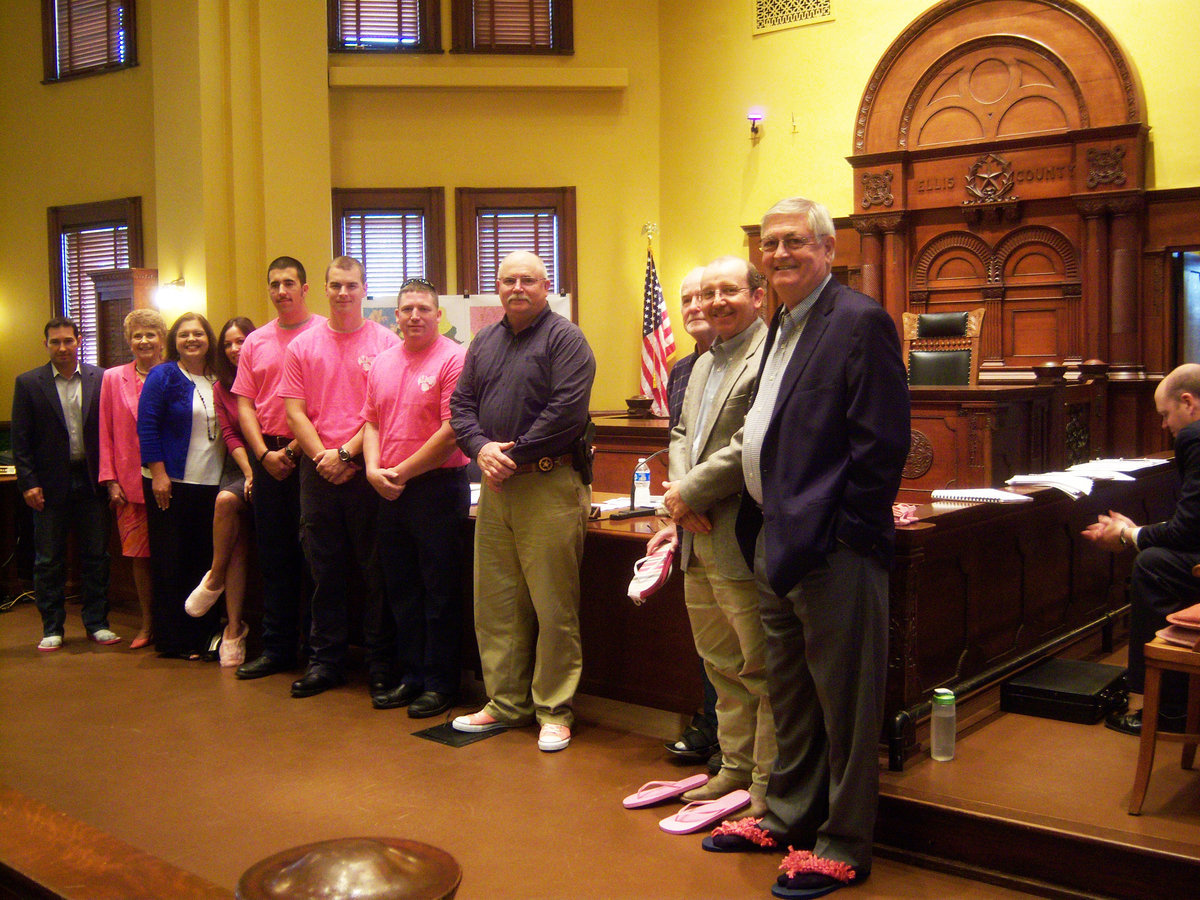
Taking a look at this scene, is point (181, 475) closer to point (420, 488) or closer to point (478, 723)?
point (420, 488)

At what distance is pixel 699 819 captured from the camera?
9.78 feet

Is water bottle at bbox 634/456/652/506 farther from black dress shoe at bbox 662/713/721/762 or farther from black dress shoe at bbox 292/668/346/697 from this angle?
black dress shoe at bbox 292/668/346/697

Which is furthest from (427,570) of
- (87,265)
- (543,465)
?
(87,265)

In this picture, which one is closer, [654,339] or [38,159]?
[654,339]

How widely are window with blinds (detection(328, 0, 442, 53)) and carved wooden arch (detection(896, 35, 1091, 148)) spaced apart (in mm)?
4097

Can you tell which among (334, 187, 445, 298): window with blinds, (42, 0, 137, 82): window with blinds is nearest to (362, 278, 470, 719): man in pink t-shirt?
(334, 187, 445, 298): window with blinds

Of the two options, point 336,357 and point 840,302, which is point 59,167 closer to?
point 336,357

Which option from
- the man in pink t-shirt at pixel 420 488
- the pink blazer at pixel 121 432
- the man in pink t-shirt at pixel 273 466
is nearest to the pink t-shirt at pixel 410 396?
the man in pink t-shirt at pixel 420 488

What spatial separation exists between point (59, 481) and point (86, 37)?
635 centimetres

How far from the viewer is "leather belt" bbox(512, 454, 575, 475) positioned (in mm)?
3629

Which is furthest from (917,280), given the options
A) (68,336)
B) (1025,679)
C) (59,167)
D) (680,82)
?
(59,167)

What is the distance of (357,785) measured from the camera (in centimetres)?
334

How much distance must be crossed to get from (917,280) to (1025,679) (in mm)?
5730

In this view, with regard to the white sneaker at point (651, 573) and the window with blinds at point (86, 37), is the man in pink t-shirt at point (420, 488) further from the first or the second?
the window with blinds at point (86, 37)
